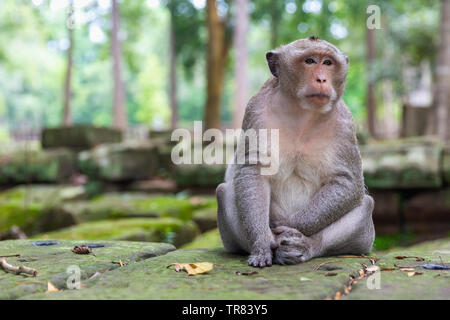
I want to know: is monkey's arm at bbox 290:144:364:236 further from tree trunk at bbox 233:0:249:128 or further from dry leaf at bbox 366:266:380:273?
tree trunk at bbox 233:0:249:128

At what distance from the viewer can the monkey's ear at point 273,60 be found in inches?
142

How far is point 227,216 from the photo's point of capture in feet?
12.4

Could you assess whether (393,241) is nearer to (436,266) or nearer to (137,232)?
(137,232)

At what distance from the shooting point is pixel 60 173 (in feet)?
39.4

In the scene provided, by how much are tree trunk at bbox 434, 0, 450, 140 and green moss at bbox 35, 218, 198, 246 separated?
23.7ft

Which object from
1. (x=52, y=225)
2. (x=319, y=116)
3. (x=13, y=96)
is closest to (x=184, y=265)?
(x=319, y=116)

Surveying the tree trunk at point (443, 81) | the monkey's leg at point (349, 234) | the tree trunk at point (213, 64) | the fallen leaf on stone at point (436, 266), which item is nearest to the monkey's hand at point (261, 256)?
the monkey's leg at point (349, 234)

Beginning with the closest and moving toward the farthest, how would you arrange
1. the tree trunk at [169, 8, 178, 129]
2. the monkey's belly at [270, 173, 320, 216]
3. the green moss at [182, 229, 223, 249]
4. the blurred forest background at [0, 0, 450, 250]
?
the monkey's belly at [270, 173, 320, 216] < the green moss at [182, 229, 223, 249] < the blurred forest background at [0, 0, 450, 250] < the tree trunk at [169, 8, 178, 129]

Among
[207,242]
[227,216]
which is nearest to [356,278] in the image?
[227,216]

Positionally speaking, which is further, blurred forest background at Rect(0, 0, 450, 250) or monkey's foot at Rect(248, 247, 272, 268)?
blurred forest background at Rect(0, 0, 450, 250)

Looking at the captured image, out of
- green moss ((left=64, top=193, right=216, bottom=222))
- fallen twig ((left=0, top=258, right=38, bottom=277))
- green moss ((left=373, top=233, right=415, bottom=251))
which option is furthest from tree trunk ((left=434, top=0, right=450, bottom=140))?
fallen twig ((left=0, top=258, right=38, bottom=277))

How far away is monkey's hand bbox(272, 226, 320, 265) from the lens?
133 inches

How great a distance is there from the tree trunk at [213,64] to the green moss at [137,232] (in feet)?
21.4

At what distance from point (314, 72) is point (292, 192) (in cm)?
89
